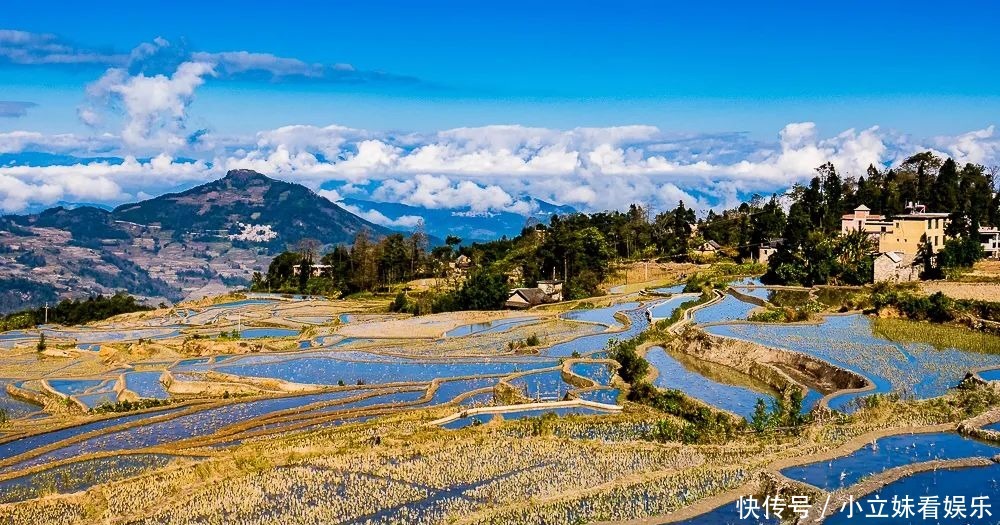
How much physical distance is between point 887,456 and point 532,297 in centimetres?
4253

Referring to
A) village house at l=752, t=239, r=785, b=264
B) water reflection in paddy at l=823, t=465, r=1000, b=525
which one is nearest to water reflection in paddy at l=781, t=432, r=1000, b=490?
water reflection in paddy at l=823, t=465, r=1000, b=525

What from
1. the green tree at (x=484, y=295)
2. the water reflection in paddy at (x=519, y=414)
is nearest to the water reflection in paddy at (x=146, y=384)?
the water reflection in paddy at (x=519, y=414)

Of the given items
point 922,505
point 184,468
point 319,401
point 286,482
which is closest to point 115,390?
point 319,401

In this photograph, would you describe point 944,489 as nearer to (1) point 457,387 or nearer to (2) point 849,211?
(1) point 457,387

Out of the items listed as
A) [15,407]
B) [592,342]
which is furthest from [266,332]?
[592,342]

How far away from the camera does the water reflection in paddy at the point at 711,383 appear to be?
2562 cm

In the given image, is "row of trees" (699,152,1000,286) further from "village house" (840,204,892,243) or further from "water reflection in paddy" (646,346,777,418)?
"water reflection in paddy" (646,346,777,418)

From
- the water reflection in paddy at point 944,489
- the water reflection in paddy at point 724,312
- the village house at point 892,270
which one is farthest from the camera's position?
the village house at point 892,270

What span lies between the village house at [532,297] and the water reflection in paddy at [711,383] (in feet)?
81.6

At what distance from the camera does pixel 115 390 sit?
32.4 metres

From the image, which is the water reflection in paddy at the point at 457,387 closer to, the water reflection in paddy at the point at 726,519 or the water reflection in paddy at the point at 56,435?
the water reflection in paddy at the point at 56,435

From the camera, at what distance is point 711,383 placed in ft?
95.7

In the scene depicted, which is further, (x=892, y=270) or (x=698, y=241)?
(x=698, y=241)

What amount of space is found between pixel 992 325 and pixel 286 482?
102 ft
